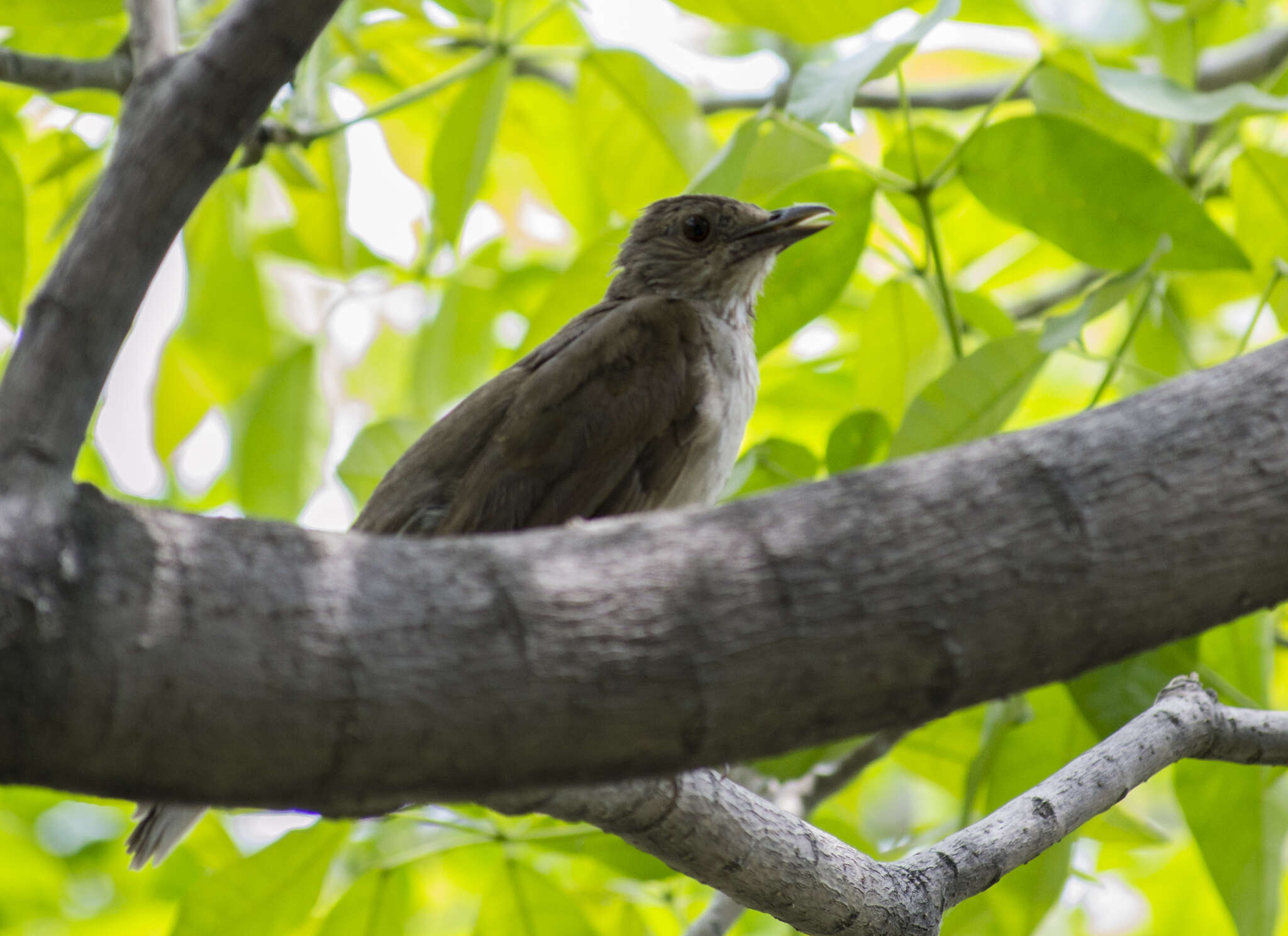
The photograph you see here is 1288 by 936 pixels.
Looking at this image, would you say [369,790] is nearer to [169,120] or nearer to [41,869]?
[169,120]

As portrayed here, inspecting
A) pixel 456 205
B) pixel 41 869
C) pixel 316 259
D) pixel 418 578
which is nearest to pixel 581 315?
pixel 456 205

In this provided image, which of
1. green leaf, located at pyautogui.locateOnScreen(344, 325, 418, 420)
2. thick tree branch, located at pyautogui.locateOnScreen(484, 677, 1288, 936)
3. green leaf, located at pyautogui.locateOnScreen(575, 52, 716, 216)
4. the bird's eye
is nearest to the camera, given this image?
thick tree branch, located at pyautogui.locateOnScreen(484, 677, 1288, 936)

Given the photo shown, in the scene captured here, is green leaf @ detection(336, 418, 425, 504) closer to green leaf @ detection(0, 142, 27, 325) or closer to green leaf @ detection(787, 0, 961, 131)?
green leaf @ detection(0, 142, 27, 325)

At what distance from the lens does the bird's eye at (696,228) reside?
14.1ft

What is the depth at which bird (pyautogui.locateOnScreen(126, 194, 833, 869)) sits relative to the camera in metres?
3.05

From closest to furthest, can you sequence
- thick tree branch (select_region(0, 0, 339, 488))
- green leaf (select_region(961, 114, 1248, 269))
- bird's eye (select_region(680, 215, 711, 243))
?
thick tree branch (select_region(0, 0, 339, 488))
green leaf (select_region(961, 114, 1248, 269))
bird's eye (select_region(680, 215, 711, 243))

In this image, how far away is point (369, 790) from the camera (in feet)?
4.03

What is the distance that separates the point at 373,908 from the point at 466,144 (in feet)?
7.47

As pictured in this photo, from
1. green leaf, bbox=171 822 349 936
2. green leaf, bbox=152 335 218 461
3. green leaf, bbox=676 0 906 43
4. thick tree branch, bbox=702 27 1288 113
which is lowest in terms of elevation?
green leaf, bbox=171 822 349 936

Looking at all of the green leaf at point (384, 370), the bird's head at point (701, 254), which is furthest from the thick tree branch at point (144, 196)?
the green leaf at point (384, 370)

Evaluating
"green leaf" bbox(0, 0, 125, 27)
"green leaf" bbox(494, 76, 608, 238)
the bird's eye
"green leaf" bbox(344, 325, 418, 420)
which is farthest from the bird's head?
"green leaf" bbox(0, 0, 125, 27)

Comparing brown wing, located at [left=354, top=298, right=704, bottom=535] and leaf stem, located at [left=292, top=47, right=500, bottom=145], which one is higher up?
leaf stem, located at [left=292, top=47, right=500, bottom=145]

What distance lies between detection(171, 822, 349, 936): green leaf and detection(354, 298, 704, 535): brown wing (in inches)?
34.5

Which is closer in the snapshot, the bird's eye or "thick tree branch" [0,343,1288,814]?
"thick tree branch" [0,343,1288,814]
